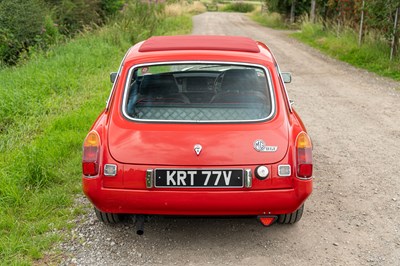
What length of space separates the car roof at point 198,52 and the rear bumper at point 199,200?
121 centimetres

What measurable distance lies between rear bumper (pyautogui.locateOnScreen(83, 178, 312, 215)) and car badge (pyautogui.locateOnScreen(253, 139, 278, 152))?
307 mm

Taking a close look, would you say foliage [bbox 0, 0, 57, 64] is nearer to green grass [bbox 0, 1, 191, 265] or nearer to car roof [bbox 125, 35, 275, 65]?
green grass [bbox 0, 1, 191, 265]

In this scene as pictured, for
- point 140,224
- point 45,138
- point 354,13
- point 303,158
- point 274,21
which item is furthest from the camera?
point 274,21

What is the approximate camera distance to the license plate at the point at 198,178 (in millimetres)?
3619

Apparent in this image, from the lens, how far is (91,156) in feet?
12.4

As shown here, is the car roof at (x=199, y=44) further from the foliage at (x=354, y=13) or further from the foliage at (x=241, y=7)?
the foliage at (x=241, y=7)

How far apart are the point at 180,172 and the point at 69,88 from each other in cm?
665

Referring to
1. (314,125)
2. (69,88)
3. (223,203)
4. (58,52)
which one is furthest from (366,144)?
Answer: (58,52)

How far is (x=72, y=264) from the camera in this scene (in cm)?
371

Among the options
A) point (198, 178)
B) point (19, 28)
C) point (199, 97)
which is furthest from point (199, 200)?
point (19, 28)

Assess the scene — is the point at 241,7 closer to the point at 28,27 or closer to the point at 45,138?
the point at 28,27

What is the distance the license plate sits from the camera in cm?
362

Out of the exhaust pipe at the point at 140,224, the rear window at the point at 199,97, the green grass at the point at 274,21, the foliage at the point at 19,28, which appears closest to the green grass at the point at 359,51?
the rear window at the point at 199,97

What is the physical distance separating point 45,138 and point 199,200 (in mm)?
3623
